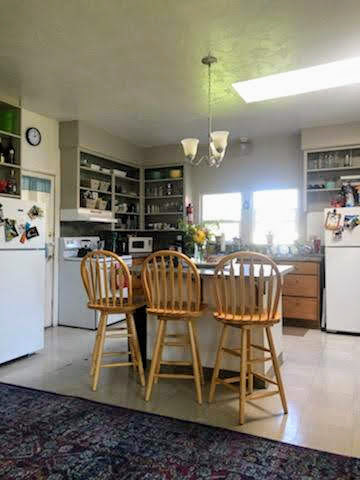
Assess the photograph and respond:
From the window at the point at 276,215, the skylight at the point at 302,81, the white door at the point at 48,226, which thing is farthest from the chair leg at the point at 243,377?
the window at the point at 276,215

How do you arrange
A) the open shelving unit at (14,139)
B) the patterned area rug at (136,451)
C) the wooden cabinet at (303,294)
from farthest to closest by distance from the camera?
1. the wooden cabinet at (303,294)
2. the open shelving unit at (14,139)
3. the patterned area rug at (136,451)

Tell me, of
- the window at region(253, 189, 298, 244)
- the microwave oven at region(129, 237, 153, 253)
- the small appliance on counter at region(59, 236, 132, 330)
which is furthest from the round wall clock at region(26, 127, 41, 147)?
the window at region(253, 189, 298, 244)

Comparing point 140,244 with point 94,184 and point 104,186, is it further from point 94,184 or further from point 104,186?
point 94,184

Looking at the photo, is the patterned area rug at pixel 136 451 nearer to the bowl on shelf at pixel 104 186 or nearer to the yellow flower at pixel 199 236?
the yellow flower at pixel 199 236

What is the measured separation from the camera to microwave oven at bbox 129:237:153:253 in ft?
18.7

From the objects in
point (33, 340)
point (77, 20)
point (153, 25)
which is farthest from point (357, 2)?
point (33, 340)

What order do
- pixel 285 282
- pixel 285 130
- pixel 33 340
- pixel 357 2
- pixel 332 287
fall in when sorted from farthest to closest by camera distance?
pixel 285 130
pixel 285 282
pixel 332 287
pixel 33 340
pixel 357 2

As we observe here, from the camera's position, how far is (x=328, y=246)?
14.7 ft

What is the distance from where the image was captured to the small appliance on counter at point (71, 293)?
4633 mm

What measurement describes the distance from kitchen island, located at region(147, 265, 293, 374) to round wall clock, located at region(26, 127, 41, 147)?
2.66 m

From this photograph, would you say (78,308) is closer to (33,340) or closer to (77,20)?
(33,340)

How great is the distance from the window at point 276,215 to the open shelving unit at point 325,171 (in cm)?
32

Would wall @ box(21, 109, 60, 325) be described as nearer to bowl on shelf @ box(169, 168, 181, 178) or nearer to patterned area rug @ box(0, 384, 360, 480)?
bowl on shelf @ box(169, 168, 181, 178)

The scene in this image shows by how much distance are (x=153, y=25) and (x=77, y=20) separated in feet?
1.72
